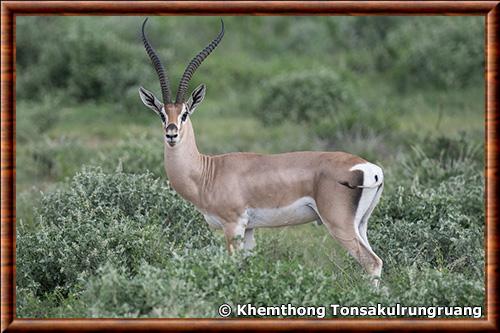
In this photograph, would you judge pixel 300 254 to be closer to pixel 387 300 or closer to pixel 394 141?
pixel 387 300

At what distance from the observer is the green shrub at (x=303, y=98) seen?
15.2 meters

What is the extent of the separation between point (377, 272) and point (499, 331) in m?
1.00

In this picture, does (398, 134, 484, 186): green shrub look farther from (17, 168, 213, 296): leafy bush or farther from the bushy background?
(17, 168, 213, 296): leafy bush

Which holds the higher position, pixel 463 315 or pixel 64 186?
pixel 64 186

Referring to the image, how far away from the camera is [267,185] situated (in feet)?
21.4

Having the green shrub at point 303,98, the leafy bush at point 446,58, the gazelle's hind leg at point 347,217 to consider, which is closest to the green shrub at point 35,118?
the green shrub at point 303,98

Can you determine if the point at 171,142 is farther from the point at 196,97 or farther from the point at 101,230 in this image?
the point at 101,230

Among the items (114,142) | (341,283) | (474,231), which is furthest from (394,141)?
(341,283)

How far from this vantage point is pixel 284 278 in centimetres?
602

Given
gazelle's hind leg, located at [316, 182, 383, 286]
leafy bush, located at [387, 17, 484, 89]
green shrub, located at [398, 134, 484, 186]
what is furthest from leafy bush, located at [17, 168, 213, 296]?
leafy bush, located at [387, 17, 484, 89]

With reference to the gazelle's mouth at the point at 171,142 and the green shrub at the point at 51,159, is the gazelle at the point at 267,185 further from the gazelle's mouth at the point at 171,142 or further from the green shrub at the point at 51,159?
the green shrub at the point at 51,159

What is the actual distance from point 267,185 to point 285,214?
0.26 metres

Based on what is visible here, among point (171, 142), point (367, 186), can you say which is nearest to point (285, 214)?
point (367, 186)

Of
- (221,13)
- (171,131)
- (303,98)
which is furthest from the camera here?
(303,98)
